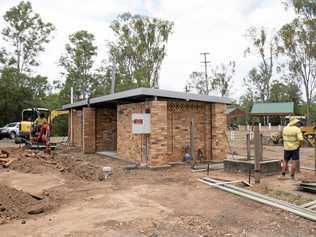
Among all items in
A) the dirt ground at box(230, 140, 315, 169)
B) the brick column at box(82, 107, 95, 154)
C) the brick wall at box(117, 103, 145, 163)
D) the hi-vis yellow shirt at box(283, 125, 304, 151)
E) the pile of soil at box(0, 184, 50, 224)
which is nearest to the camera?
the pile of soil at box(0, 184, 50, 224)

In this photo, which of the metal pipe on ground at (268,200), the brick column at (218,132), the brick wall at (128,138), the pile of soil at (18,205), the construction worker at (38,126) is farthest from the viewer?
the construction worker at (38,126)

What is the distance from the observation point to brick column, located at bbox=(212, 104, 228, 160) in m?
12.4

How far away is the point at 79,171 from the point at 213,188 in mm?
4938

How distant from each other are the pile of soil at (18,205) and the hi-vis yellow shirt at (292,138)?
21.5 feet

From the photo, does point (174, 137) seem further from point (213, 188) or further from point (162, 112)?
point (213, 188)

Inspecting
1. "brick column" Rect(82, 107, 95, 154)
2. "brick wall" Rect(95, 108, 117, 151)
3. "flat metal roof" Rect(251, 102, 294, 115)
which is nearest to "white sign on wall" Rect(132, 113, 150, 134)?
"brick column" Rect(82, 107, 95, 154)

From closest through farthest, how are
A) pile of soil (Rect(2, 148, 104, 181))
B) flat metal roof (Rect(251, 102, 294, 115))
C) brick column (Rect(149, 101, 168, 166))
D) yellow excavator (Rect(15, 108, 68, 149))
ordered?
1. pile of soil (Rect(2, 148, 104, 181))
2. brick column (Rect(149, 101, 168, 166))
3. yellow excavator (Rect(15, 108, 68, 149))
4. flat metal roof (Rect(251, 102, 294, 115))

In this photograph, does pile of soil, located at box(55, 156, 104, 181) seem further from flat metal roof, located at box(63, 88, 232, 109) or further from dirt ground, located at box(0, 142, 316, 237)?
flat metal roof, located at box(63, 88, 232, 109)

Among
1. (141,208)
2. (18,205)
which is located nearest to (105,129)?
(18,205)

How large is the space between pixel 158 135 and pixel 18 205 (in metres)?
5.32

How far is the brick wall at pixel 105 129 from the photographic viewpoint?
16609 millimetres

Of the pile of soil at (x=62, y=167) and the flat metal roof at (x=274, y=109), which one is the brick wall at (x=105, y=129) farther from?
the flat metal roof at (x=274, y=109)

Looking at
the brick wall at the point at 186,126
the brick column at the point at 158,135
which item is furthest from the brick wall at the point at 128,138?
the brick wall at the point at 186,126

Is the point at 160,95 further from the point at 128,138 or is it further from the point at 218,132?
the point at 218,132
